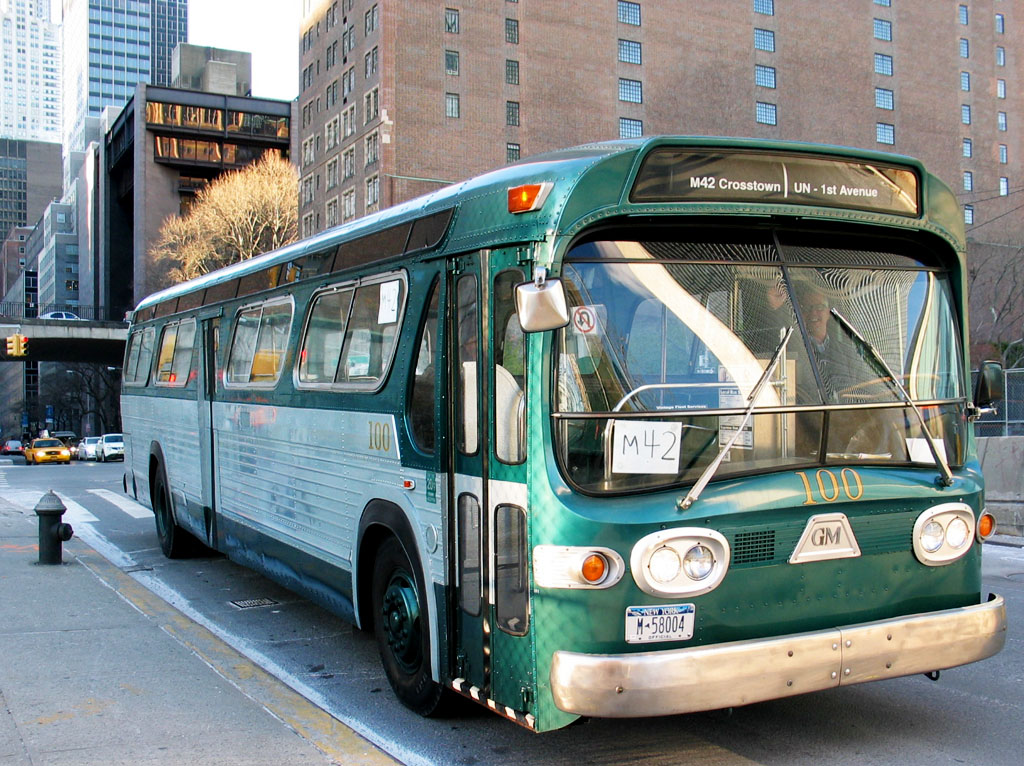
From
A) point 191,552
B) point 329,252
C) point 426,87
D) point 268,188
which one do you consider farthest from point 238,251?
point 329,252

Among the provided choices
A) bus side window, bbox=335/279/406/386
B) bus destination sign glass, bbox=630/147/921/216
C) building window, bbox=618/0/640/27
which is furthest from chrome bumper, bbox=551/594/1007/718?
building window, bbox=618/0/640/27

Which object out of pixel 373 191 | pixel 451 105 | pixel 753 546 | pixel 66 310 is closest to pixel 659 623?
pixel 753 546

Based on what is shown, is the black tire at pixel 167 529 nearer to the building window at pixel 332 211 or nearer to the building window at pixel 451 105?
the building window at pixel 451 105

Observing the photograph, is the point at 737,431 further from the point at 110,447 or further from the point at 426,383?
the point at 110,447

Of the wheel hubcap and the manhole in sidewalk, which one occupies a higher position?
the wheel hubcap

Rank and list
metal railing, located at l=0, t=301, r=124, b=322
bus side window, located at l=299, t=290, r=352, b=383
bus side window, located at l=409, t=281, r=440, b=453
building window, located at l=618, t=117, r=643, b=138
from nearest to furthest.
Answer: bus side window, located at l=409, t=281, r=440, b=453, bus side window, located at l=299, t=290, r=352, b=383, building window, located at l=618, t=117, r=643, b=138, metal railing, located at l=0, t=301, r=124, b=322

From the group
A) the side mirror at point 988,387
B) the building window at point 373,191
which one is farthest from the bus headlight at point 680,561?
the building window at point 373,191

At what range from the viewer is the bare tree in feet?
212

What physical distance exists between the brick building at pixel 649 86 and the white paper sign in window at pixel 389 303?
178ft

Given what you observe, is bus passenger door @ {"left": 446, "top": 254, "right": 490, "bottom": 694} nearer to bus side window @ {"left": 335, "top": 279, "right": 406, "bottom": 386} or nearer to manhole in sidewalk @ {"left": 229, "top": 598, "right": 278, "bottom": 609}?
bus side window @ {"left": 335, "top": 279, "right": 406, "bottom": 386}

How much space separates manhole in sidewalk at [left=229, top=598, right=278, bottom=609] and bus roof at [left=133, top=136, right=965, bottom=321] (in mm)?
4109

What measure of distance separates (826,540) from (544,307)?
1714mm

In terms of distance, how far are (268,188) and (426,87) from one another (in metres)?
12.0

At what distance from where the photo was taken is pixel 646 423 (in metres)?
4.54
